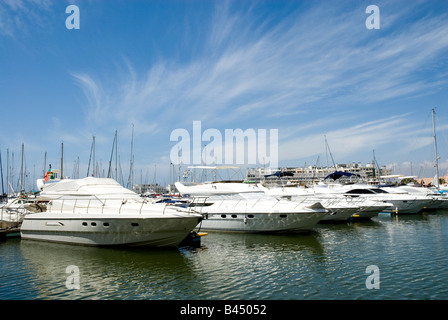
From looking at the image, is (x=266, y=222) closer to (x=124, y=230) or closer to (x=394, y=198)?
(x=124, y=230)

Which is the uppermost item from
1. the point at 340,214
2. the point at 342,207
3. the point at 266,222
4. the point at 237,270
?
the point at 342,207

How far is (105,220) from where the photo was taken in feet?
53.3

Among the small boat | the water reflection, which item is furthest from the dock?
the small boat

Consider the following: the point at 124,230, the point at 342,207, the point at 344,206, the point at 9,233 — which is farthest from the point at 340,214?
the point at 9,233

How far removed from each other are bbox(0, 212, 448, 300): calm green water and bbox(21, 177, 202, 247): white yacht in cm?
58

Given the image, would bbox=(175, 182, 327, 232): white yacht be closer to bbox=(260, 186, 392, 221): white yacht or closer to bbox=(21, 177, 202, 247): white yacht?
bbox=(21, 177, 202, 247): white yacht

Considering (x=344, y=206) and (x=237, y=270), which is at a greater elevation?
(x=344, y=206)

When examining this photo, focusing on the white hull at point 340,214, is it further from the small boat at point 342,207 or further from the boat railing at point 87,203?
the boat railing at point 87,203

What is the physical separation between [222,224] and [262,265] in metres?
9.54

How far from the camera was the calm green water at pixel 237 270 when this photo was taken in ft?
33.3

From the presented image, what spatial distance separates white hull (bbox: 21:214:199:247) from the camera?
15.9 metres

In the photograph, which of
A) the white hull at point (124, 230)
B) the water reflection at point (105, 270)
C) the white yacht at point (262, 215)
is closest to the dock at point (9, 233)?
the water reflection at point (105, 270)

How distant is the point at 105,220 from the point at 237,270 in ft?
24.8
